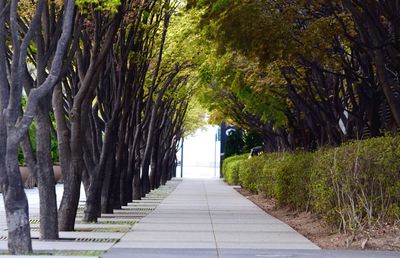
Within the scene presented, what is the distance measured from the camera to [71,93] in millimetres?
23453

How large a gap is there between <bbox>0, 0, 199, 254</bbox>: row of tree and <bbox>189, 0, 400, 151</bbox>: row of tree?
7.90 ft

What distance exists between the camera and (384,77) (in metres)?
19.6

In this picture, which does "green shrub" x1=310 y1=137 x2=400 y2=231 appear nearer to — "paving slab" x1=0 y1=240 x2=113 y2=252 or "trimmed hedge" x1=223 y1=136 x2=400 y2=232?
"trimmed hedge" x1=223 y1=136 x2=400 y2=232

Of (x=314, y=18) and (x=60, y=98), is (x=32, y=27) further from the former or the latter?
(x=314, y=18)

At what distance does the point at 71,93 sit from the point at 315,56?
6123mm

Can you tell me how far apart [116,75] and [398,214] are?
1228 cm

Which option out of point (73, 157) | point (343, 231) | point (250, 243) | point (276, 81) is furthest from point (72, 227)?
point (276, 81)

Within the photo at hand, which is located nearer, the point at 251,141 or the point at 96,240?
the point at 96,240

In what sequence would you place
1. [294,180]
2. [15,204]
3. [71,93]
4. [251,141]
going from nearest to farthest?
[15,204]
[71,93]
[294,180]
[251,141]

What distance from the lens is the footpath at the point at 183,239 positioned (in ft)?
49.6

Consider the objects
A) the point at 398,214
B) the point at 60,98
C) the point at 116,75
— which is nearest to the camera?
the point at 398,214

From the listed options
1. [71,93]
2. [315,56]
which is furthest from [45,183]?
[315,56]

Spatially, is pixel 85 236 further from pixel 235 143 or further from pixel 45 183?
pixel 235 143

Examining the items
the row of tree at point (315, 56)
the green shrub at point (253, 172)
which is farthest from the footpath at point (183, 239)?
the green shrub at point (253, 172)
